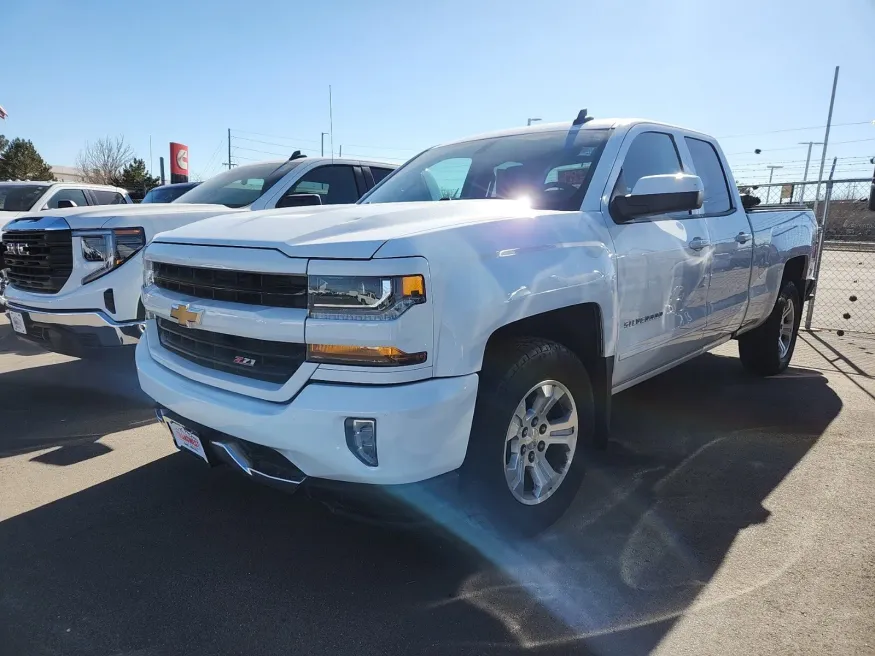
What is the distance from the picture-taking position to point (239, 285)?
2492mm

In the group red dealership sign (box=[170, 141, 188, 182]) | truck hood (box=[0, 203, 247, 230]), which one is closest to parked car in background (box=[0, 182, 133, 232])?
truck hood (box=[0, 203, 247, 230])

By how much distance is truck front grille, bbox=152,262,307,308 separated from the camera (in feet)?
7.57

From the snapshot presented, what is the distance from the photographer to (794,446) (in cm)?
413

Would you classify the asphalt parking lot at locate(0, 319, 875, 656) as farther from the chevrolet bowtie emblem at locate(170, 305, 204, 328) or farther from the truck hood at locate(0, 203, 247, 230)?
the truck hood at locate(0, 203, 247, 230)

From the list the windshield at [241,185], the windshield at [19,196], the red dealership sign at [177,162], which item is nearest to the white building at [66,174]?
the red dealership sign at [177,162]

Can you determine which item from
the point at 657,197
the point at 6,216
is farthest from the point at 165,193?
the point at 657,197

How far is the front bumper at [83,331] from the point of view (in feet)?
14.7

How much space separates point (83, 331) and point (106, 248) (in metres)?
0.63

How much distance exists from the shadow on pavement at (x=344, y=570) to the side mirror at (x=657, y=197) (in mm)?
1514

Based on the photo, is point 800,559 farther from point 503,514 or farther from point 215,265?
point 215,265

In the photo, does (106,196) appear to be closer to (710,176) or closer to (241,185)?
(241,185)

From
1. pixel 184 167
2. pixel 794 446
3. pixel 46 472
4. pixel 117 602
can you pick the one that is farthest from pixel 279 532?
pixel 184 167

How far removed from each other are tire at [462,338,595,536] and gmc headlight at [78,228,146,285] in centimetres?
334

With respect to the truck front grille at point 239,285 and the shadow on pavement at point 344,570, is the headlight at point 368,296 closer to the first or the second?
the truck front grille at point 239,285
